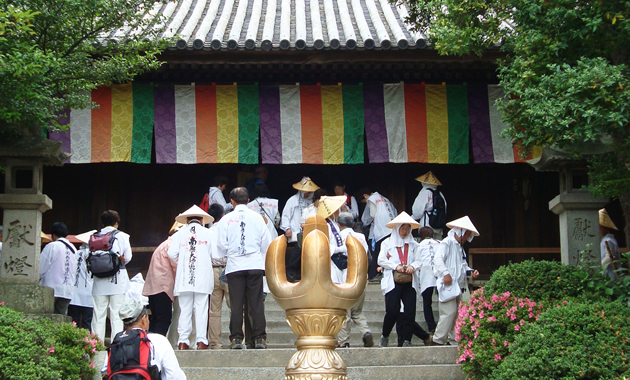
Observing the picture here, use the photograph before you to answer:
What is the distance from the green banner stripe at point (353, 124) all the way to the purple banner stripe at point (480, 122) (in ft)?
6.61

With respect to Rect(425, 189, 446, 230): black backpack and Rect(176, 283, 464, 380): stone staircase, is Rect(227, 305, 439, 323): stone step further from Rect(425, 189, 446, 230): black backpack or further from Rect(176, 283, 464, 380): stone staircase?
Rect(176, 283, 464, 380): stone staircase

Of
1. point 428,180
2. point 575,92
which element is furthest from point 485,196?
point 575,92

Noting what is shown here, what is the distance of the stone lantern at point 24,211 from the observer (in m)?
10.1

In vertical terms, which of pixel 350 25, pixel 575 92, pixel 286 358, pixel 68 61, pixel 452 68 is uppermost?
pixel 350 25

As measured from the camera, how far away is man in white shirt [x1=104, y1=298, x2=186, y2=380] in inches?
242

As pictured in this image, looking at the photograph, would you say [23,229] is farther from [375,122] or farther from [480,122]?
[480,122]

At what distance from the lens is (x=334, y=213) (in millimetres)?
11492

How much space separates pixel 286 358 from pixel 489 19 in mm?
4735

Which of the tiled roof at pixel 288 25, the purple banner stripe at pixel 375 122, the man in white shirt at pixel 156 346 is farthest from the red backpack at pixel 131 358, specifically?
the purple banner stripe at pixel 375 122

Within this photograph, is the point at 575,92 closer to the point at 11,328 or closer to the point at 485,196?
the point at 11,328

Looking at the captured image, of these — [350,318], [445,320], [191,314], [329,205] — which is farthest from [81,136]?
[445,320]

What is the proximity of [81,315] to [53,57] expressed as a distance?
4171 mm

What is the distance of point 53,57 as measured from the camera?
8.94m

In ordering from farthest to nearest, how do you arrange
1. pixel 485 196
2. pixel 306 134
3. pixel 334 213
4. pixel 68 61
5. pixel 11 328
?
pixel 485 196, pixel 306 134, pixel 334 213, pixel 68 61, pixel 11 328
